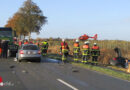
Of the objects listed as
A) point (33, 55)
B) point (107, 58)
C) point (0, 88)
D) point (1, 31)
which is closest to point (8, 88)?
point (0, 88)

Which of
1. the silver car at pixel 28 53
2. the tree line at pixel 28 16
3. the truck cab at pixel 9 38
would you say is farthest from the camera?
the tree line at pixel 28 16

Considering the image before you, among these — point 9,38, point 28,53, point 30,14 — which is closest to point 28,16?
point 30,14

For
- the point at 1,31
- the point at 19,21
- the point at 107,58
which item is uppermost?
the point at 19,21

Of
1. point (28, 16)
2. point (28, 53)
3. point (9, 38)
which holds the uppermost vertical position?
point (28, 16)

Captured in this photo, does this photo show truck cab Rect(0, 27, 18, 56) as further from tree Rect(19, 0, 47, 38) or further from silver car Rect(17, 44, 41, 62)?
tree Rect(19, 0, 47, 38)


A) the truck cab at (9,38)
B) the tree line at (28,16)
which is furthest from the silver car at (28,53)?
the tree line at (28,16)

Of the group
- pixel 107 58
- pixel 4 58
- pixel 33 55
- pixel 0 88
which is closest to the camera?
pixel 0 88

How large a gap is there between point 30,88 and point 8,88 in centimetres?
82

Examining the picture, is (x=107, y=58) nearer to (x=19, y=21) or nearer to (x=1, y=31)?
(x=1, y=31)

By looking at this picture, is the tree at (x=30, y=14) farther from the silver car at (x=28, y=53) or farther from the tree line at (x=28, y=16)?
the silver car at (x=28, y=53)

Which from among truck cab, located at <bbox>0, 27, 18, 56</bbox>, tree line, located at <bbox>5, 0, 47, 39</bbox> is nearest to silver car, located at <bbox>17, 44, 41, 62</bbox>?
truck cab, located at <bbox>0, 27, 18, 56</bbox>

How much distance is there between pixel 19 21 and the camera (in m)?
54.7

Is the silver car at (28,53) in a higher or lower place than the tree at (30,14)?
lower

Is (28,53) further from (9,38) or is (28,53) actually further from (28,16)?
(28,16)
